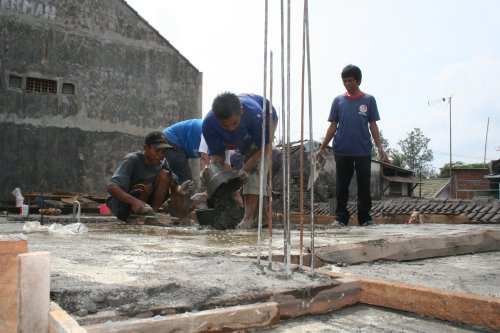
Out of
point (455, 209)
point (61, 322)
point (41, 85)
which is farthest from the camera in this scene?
point (41, 85)

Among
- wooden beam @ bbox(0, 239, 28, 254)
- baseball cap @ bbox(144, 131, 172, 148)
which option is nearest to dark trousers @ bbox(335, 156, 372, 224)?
baseball cap @ bbox(144, 131, 172, 148)

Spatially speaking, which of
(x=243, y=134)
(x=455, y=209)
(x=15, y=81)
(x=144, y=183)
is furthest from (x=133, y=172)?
(x=15, y=81)

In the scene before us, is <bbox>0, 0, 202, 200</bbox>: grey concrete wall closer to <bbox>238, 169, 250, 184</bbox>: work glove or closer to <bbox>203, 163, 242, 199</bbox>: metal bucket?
<bbox>203, 163, 242, 199</bbox>: metal bucket

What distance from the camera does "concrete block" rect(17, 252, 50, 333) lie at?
106 cm

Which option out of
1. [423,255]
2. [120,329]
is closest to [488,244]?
[423,255]

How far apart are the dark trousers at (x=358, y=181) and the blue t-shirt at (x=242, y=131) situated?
108cm

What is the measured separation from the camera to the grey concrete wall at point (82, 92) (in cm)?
1105

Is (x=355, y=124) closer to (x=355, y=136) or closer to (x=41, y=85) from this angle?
(x=355, y=136)

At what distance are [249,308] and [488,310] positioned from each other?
26.4 inches

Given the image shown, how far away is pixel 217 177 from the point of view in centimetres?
411

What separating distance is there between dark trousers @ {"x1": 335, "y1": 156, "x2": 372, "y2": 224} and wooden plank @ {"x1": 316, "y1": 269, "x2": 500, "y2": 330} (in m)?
3.46

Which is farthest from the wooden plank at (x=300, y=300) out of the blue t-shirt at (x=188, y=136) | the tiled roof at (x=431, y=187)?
the tiled roof at (x=431, y=187)

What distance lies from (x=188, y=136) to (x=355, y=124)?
6.63ft

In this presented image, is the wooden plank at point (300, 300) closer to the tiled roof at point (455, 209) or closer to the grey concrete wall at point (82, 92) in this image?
the tiled roof at point (455, 209)
